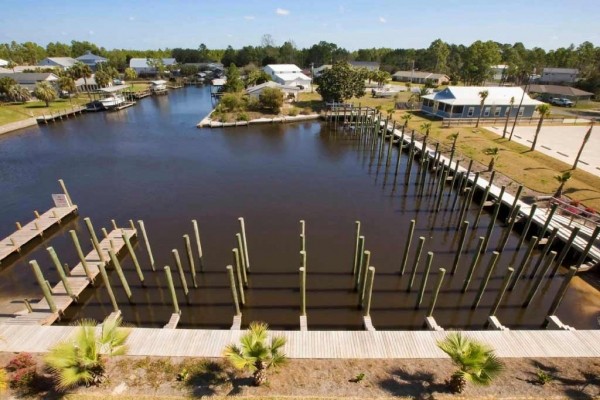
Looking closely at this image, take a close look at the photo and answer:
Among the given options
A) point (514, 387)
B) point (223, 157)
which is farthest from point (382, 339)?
point (223, 157)

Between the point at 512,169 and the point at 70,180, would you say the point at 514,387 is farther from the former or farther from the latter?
the point at 70,180

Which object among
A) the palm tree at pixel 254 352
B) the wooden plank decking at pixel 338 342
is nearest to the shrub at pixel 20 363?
the wooden plank decking at pixel 338 342

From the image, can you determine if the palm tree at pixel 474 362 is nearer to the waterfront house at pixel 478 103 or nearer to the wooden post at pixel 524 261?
the wooden post at pixel 524 261

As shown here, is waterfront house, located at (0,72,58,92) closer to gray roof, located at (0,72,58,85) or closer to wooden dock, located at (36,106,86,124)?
gray roof, located at (0,72,58,85)

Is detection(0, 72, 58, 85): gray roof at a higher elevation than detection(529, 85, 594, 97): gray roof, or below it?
higher

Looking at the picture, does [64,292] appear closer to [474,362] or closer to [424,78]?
[474,362]

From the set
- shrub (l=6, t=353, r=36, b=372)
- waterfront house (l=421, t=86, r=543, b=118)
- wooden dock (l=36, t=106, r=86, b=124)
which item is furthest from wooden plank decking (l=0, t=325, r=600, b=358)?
wooden dock (l=36, t=106, r=86, b=124)

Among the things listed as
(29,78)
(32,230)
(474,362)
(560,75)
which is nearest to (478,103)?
(474,362)
